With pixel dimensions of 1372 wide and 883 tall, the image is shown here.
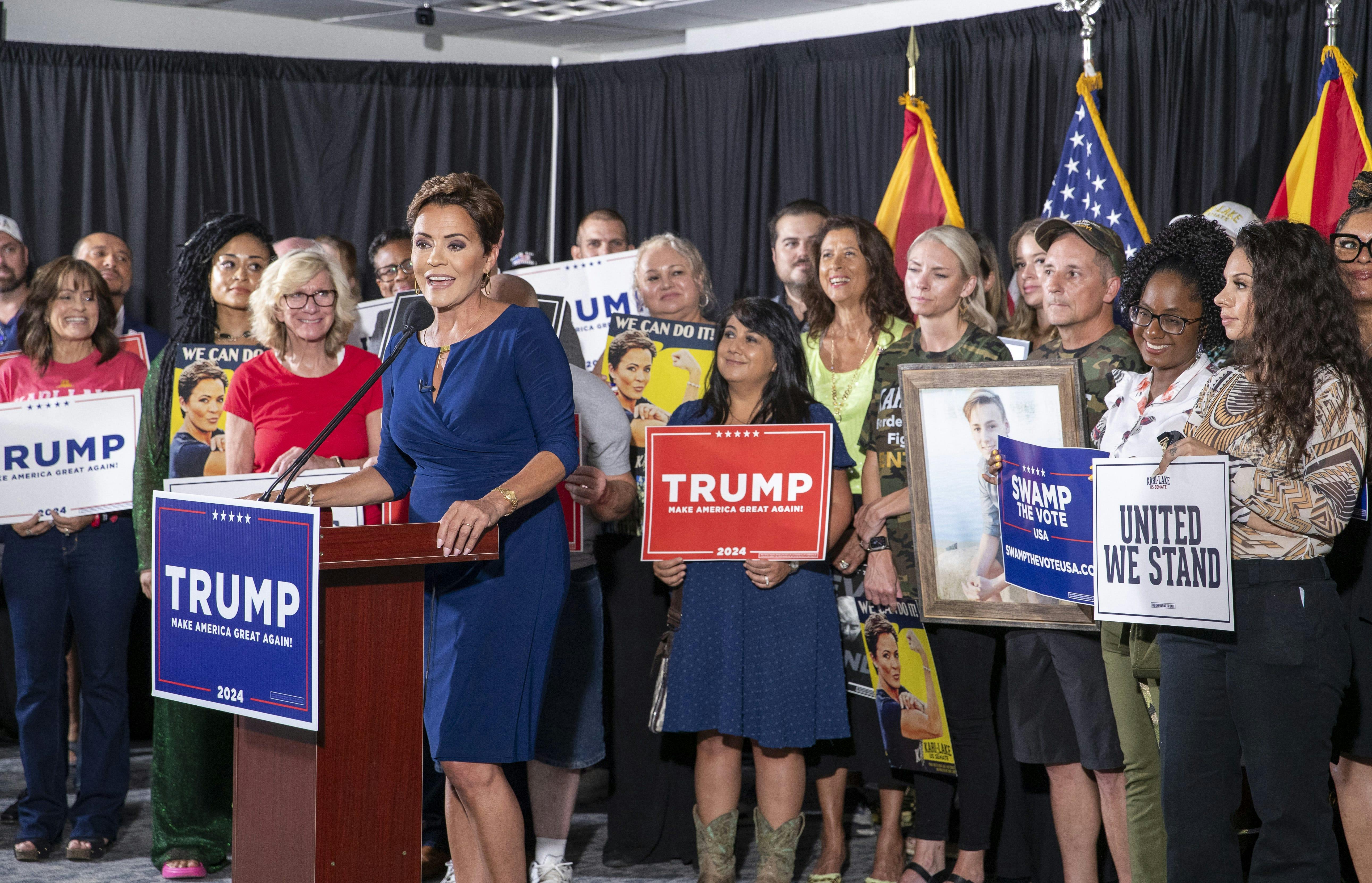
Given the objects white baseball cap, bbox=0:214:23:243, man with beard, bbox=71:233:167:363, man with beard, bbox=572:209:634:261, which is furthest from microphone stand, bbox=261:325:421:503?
white baseball cap, bbox=0:214:23:243

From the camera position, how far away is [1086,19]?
5.25m

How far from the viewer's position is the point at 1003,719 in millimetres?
3721

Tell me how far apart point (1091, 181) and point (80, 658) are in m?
3.96

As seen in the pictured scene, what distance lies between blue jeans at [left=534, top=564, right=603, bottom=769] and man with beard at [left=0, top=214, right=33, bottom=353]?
112 inches

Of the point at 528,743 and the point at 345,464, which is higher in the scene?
the point at 345,464

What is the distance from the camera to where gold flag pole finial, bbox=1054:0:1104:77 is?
5.21m

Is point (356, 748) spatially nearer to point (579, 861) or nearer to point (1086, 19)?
point (579, 861)

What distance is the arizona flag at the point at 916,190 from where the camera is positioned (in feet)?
19.1

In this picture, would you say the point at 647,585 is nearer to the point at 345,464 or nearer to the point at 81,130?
the point at 345,464

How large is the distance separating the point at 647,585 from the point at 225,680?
191cm

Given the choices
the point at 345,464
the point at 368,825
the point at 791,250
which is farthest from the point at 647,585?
the point at 368,825

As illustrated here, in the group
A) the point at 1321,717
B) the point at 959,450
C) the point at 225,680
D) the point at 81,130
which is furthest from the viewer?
the point at 81,130

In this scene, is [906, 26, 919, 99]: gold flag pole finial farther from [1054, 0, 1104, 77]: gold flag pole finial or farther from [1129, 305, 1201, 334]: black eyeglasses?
[1129, 305, 1201, 334]: black eyeglasses

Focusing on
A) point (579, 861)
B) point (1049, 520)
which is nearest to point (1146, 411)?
point (1049, 520)
